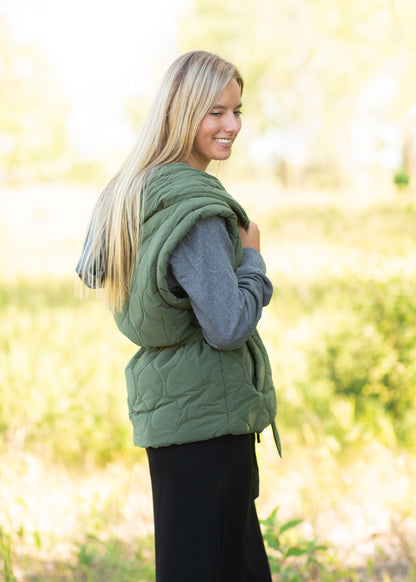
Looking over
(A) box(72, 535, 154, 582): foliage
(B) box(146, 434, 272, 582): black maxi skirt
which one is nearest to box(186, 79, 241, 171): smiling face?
(B) box(146, 434, 272, 582): black maxi skirt

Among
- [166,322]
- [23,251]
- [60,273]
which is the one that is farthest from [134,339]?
[23,251]

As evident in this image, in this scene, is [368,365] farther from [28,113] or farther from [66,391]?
[28,113]

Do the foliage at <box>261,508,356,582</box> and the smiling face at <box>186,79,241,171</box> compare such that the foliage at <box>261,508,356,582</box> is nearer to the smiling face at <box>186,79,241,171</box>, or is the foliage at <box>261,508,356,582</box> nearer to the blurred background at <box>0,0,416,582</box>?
the blurred background at <box>0,0,416,582</box>

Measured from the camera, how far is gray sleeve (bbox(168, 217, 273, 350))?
5.13 feet

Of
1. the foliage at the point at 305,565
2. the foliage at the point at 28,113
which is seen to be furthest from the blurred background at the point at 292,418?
the foliage at the point at 28,113

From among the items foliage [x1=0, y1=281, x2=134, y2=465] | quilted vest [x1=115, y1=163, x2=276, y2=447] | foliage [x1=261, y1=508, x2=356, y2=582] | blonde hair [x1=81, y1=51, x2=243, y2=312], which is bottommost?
foliage [x1=261, y1=508, x2=356, y2=582]

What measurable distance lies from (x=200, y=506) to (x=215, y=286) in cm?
58

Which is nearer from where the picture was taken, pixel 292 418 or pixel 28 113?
pixel 292 418

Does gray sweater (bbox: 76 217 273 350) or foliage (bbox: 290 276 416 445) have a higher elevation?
gray sweater (bbox: 76 217 273 350)

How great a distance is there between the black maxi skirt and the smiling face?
756 millimetres

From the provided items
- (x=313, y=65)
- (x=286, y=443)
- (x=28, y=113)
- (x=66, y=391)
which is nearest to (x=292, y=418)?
(x=286, y=443)

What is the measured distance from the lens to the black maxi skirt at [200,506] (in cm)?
170

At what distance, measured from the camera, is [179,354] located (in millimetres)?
1694

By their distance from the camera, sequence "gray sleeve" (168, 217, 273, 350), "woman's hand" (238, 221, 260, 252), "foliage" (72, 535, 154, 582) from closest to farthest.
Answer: "gray sleeve" (168, 217, 273, 350), "woman's hand" (238, 221, 260, 252), "foliage" (72, 535, 154, 582)
